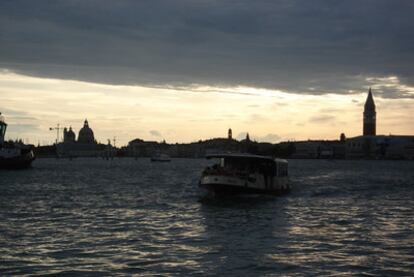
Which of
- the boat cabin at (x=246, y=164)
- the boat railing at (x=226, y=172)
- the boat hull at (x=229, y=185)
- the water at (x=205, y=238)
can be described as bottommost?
the water at (x=205, y=238)

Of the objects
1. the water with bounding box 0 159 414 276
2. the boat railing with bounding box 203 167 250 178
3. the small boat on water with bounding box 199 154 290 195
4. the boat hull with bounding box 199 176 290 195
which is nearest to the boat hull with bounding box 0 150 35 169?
the small boat on water with bounding box 199 154 290 195

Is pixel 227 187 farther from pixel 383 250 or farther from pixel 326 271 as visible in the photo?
pixel 326 271

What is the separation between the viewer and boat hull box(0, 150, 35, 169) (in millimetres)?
107812

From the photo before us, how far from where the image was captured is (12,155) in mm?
108125

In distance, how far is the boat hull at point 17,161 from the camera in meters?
108

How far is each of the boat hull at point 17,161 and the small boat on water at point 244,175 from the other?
215ft

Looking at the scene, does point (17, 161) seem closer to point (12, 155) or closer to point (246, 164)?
point (12, 155)

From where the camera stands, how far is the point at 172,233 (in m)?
28.5

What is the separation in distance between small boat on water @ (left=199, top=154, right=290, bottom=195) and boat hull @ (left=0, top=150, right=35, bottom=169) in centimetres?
6541

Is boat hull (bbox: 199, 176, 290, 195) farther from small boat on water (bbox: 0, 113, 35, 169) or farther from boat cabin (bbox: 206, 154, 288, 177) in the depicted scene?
small boat on water (bbox: 0, 113, 35, 169)

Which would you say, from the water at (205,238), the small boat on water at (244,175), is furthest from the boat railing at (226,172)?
the water at (205,238)

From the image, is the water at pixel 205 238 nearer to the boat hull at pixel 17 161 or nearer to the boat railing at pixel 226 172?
the boat railing at pixel 226 172

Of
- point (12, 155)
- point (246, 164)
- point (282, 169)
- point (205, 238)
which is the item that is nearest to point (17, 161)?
point (12, 155)

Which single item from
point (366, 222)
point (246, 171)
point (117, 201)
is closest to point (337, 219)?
point (366, 222)
